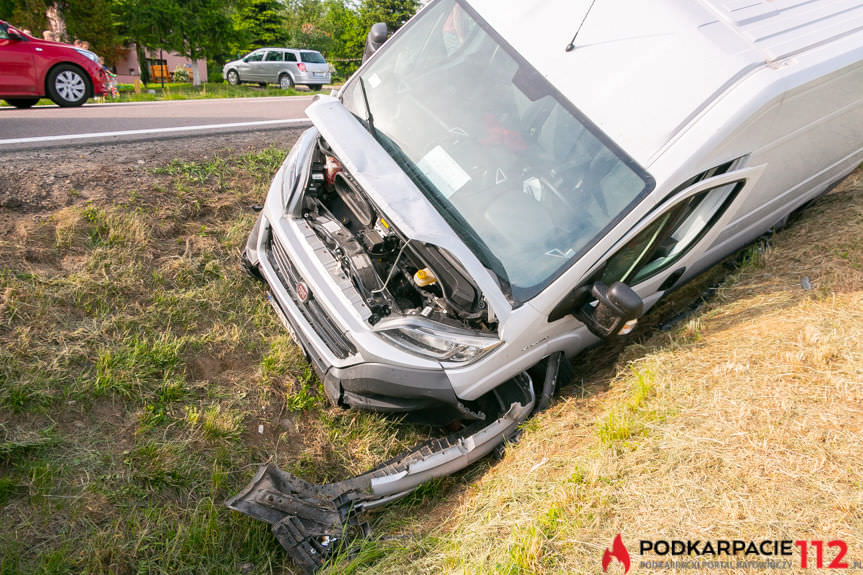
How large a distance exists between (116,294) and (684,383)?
13.1 feet

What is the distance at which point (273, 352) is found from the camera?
4047mm

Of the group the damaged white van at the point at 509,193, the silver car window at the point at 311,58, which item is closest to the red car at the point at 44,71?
the damaged white van at the point at 509,193

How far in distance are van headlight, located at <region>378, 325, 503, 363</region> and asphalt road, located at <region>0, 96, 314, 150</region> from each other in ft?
16.4

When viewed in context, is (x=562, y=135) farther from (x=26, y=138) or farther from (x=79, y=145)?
(x=26, y=138)

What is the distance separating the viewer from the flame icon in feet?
7.47

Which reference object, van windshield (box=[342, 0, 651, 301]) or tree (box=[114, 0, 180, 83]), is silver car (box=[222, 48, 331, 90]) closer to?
tree (box=[114, 0, 180, 83])

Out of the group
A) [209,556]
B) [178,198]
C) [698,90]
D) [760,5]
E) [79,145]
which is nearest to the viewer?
[209,556]

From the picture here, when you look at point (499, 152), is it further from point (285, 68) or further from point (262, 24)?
point (262, 24)

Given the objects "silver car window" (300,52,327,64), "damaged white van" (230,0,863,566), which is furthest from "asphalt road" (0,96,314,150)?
"silver car window" (300,52,327,64)

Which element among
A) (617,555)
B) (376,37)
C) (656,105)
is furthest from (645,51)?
(617,555)

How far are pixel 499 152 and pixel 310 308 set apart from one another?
1.56m

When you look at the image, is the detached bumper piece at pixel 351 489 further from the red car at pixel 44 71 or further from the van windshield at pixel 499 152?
the red car at pixel 44 71

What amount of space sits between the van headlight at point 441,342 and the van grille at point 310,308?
298mm

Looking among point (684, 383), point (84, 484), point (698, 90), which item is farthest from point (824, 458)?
point (84, 484)
